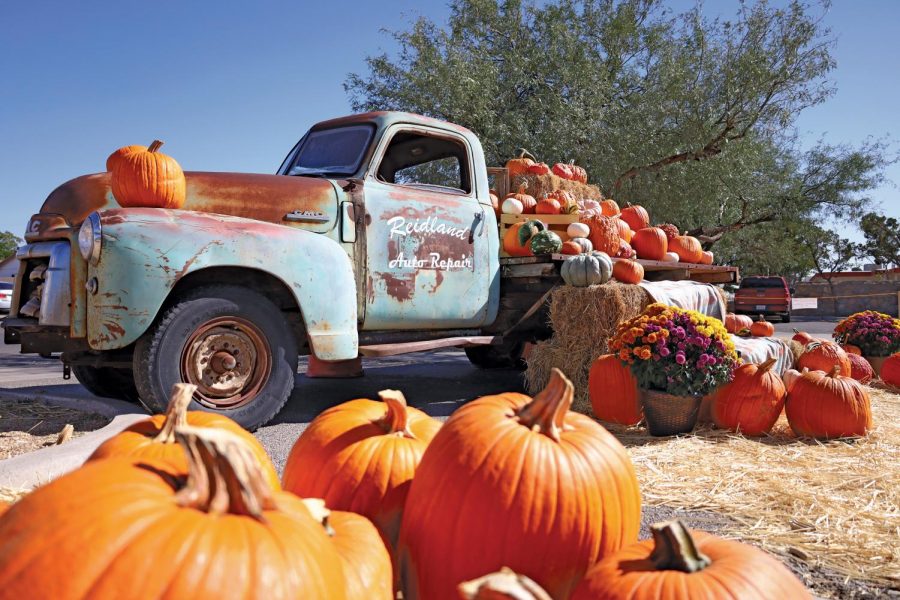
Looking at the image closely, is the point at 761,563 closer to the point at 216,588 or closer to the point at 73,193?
the point at 216,588

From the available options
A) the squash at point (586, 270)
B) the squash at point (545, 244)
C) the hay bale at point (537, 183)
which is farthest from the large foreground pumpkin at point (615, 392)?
the hay bale at point (537, 183)

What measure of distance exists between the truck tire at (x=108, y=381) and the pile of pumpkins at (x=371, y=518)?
384 cm

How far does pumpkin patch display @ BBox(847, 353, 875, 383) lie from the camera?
6660 mm

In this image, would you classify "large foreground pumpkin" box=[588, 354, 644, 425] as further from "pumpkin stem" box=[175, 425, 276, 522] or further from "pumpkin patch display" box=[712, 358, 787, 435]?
"pumpkin stem" box=[175, 425, 276, 522]

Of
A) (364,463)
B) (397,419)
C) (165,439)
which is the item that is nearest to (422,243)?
(397,419)

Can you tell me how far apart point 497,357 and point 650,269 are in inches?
80.9

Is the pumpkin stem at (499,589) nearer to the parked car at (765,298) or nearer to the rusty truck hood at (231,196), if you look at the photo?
the rusty truck hood at (231,196)

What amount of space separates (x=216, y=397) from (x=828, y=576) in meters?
3.24

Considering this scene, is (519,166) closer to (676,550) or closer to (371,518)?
(371,518)

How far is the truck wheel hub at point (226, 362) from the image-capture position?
3.76m

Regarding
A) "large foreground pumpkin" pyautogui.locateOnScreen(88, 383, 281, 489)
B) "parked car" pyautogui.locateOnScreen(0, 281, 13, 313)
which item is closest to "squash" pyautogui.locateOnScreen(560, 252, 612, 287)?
"large foreground pumpkin" pyautogui.locateOnScreen(88, 383, 281, 489)

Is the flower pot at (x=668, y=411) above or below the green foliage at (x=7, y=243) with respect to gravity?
below

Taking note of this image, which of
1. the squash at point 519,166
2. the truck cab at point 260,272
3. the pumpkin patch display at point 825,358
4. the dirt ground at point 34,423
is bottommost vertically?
the dirt ground at point 34,423

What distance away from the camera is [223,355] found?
387 centimetres
